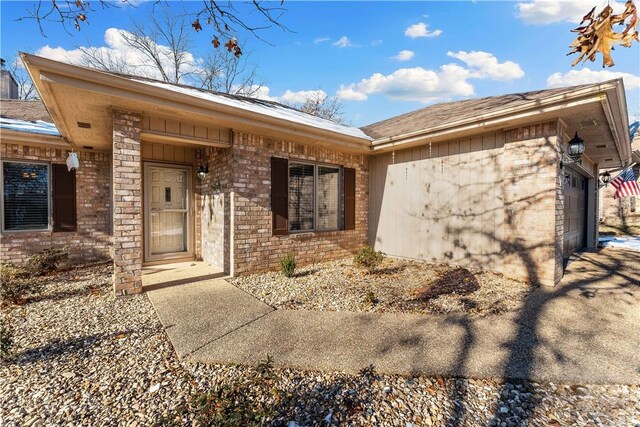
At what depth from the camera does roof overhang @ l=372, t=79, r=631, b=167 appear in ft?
12.4

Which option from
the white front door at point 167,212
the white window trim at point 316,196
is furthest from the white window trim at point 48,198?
the white window trim at point 316,196

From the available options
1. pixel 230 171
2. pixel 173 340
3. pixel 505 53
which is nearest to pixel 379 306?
pixel 173 340

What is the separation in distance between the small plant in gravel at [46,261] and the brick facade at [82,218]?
354mm

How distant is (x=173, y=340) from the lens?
2.86 metres

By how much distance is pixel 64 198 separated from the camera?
6109mm

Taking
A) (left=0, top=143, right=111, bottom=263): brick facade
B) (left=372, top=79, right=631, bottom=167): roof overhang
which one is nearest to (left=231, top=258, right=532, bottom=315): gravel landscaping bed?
(left=372, top=79, right=631, bottom=167): roof overhang

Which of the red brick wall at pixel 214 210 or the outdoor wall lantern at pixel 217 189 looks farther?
the outdoor wall lantern at pixel 217 189

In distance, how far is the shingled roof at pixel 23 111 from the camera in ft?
22.6

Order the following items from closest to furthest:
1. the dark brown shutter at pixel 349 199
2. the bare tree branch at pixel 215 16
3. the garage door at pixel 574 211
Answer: the bare tree branch at pixel 215 16 < the garage door at pixel 574 211 < the dark brown shutter at pixel 349 199

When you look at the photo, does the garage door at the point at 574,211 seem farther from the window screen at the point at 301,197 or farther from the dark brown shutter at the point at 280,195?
the dark brown shutter at the point at 280,195

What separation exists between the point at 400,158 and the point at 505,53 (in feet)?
8.88

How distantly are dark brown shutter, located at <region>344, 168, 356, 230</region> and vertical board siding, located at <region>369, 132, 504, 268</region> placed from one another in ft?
1.91

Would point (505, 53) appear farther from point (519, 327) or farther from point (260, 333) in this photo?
point (260, 333)

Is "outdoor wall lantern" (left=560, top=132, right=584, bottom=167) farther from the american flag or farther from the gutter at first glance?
the american flag
